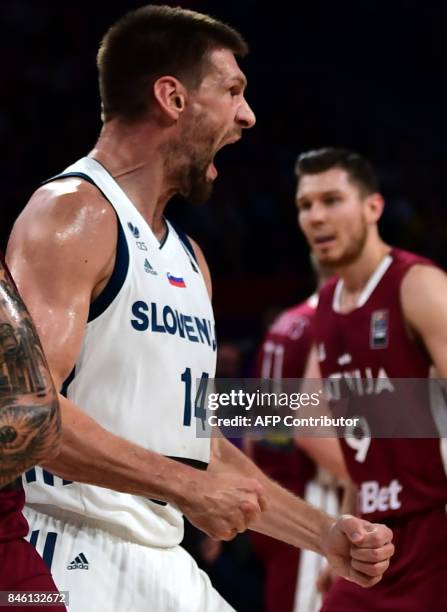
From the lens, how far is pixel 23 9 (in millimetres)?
9336

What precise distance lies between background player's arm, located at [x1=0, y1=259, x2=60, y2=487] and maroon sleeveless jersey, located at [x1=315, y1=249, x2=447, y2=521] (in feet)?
8.55

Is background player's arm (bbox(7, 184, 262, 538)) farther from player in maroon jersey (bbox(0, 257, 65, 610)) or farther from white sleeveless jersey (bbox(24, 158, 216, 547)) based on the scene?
player in maroon jersey (bbox(0, 257, 65, 610))

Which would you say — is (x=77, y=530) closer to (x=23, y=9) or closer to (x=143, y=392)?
(x=143, y=392)

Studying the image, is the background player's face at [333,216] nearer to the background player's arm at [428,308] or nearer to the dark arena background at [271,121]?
the background player's arm at [428,308]

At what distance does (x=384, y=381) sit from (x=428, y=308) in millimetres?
328

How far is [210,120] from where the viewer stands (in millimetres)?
3072

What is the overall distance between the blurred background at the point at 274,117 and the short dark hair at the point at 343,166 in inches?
121

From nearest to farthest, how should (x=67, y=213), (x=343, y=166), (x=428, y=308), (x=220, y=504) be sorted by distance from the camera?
1. (x=220, y=504)
2. (x=67, y=213)
3. (x=428, y=308)
4. (x=343, y=166)

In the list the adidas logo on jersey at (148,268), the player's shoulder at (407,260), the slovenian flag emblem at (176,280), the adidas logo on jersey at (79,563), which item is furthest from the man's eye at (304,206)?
the adidas logo on jersey at (79,563)

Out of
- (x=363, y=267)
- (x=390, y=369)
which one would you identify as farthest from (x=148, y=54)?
(x=363, y=267)

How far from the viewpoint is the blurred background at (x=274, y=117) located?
28.1 feet

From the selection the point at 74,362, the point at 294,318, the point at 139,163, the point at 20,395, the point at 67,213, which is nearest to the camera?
the point at 20,395

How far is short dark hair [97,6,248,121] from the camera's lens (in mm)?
3064

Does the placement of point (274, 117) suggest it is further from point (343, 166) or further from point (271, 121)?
point (343, 166)
